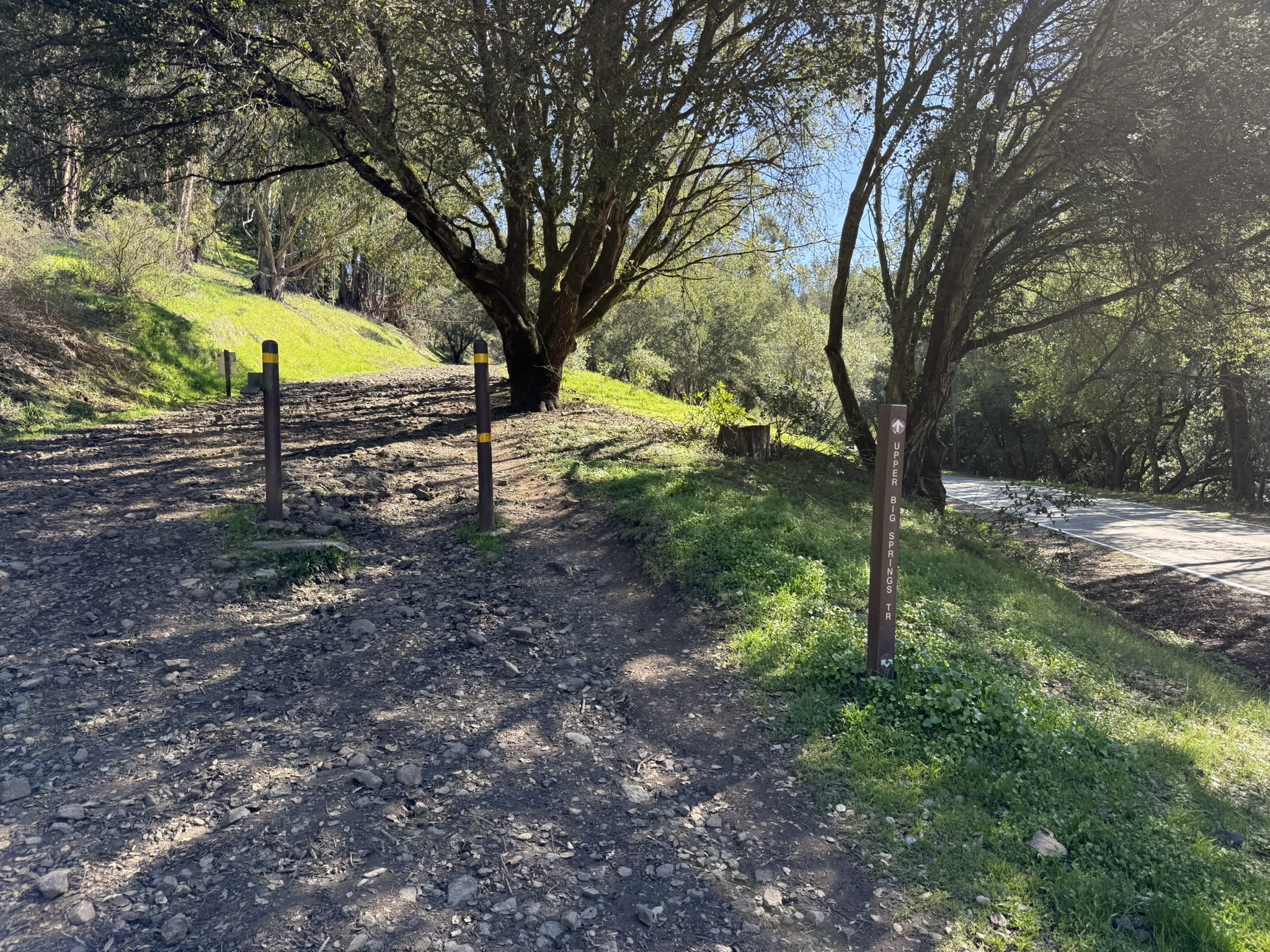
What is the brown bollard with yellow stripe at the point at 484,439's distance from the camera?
6.69 meters

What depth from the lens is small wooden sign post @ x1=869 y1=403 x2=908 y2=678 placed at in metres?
4.34

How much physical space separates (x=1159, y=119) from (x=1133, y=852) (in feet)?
32.5

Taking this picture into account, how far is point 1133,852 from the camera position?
3.41m

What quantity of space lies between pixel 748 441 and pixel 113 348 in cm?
1194

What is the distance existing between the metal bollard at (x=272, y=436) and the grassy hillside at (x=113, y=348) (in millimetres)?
6130

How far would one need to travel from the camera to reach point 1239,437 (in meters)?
21.6

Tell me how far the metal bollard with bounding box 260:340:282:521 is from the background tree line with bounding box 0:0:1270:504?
164 inches

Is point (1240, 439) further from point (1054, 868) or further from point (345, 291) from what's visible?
point (345, 291)

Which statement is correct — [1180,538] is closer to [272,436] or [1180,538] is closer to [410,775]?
[272,436]

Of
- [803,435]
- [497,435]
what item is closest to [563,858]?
[497,435]

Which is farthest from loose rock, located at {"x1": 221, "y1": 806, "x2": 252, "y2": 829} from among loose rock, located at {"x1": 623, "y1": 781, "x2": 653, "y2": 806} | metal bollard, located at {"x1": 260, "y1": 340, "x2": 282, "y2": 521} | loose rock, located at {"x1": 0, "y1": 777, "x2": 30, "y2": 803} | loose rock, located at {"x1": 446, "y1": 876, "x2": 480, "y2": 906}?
metal bollard, located at {"x1": 260, "y1": 340, "x2": 282, "y2": 521}

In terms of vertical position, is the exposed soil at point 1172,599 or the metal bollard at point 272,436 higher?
the metal bollard at point 272,436

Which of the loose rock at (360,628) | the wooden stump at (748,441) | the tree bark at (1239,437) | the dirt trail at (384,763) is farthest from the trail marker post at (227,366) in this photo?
the tree bark at (1239,437)

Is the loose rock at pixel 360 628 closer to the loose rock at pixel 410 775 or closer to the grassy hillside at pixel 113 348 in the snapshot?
the loose rock at pixel 410 775
